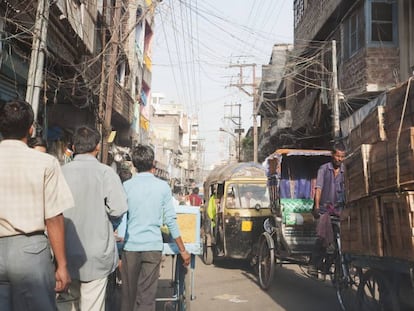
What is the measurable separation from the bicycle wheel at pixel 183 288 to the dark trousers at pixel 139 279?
0.89 meters

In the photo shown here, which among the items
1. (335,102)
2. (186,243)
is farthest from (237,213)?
(335,102)

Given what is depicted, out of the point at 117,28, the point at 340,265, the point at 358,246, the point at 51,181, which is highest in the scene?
the point at 117,28

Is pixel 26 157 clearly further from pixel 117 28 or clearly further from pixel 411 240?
pixel 117 28

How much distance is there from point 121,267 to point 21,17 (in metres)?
5.24

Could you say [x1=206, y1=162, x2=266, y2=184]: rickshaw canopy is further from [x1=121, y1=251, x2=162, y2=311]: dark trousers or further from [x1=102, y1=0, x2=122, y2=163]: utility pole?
[x1=121, y1=251, x2=162, y2=311]: dark trousers

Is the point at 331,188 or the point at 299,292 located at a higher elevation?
the point at 331,188

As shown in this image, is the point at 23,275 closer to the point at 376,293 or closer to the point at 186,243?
the point at 186,243

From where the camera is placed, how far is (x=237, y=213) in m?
9.80

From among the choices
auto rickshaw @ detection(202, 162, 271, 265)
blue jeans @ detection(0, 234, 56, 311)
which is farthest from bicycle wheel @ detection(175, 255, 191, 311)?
auto rickshaw @ detection(202, 162, 271, 265)

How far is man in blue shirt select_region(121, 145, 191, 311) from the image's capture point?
4074mm

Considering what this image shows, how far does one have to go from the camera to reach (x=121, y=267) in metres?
4.15

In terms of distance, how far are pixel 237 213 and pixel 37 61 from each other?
17.6 feet

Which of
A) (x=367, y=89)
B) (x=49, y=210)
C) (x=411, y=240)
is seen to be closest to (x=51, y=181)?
(x=49, y=210)

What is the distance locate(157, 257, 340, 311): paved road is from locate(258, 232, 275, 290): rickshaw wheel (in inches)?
6.6
